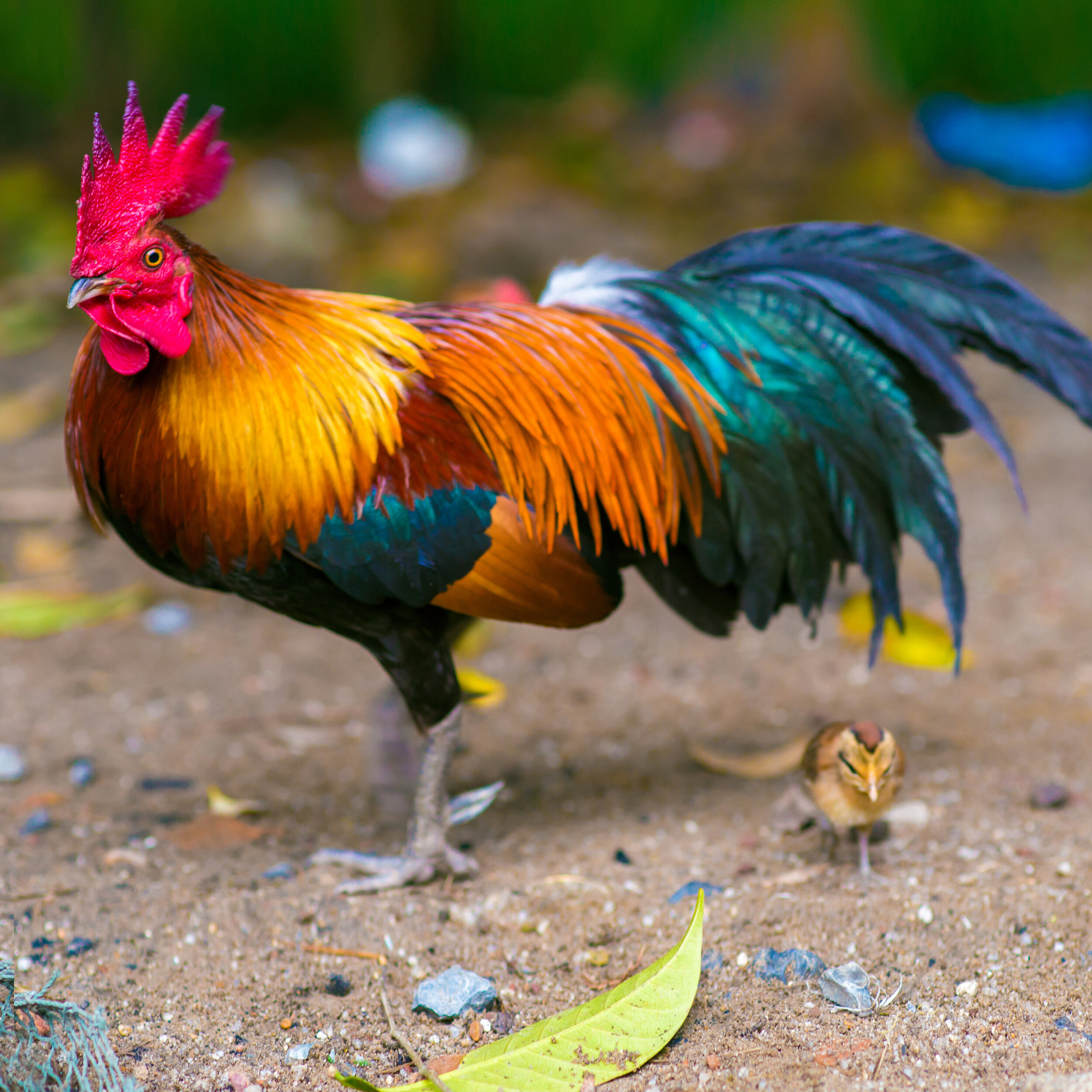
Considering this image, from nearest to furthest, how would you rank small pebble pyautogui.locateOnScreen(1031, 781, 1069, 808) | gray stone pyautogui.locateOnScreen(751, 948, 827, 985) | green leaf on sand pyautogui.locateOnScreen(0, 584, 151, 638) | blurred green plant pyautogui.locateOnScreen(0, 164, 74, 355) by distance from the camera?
gray stone pyautogui.locateOnScreen(751, 948, 827, 985), small pebble pyautogui.locateOnScreen(1031, 781, 1069, 808), green leaf on sand pyautogui.locateOnScreen(0, 584, 151, 638), blurred green plant pyautogui.locateOnScreen(0, 164, 74, 355)

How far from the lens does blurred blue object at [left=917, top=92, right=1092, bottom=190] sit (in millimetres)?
9664

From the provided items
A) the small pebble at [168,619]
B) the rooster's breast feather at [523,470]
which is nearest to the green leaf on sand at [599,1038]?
the rooster's breast feather at [523,470]

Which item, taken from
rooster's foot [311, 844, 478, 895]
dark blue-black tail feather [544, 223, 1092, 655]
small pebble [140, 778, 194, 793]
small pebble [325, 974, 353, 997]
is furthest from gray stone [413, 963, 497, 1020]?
small pebble [140, 778, 194, 793]

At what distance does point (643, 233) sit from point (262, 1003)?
7.10 m

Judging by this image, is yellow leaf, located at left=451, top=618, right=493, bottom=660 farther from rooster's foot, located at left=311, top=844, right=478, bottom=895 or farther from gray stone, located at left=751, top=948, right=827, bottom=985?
gray stone, located at left=751, top=948, right=827, bottom=985

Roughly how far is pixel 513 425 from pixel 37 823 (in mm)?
1965

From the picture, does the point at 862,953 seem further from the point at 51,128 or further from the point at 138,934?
the point at 51,128

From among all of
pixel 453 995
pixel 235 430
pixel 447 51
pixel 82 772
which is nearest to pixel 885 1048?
pixel 453 995

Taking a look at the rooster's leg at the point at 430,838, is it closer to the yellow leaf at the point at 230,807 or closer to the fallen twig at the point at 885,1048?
the yellow leaf at the point at 230,807

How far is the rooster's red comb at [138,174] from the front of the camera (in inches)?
108

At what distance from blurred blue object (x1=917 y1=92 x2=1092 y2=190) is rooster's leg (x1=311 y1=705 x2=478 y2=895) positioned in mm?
8085

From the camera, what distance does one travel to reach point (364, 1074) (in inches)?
105

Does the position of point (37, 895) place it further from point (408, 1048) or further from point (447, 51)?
point (447, 51)

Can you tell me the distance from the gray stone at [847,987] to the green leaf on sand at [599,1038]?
1.06ft
